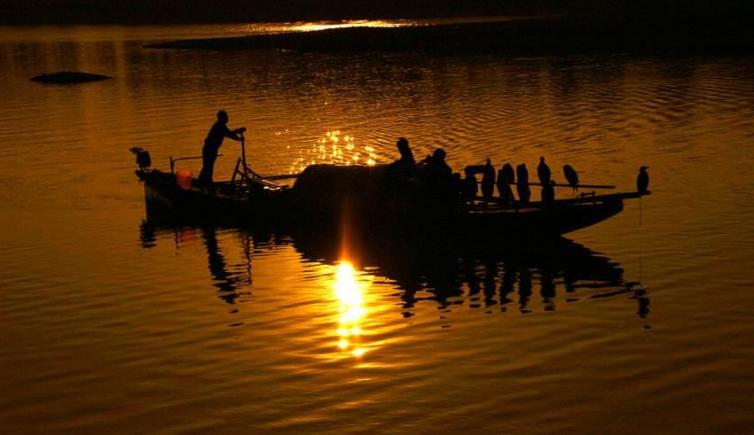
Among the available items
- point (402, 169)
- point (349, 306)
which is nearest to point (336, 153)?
point (402, 169)

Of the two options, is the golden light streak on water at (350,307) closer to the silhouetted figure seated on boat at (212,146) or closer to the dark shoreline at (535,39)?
the silhouetted figure seated on boat at (212,146)

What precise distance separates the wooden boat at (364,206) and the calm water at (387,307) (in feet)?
2.07

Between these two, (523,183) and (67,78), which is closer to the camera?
(523,183)

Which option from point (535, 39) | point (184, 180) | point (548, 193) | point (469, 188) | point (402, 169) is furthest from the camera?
point (535, 39)

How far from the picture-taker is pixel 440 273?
2169 cm

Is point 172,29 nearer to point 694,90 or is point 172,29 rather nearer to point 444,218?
point 694,90

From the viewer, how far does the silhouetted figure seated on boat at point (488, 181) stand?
23.9 meters

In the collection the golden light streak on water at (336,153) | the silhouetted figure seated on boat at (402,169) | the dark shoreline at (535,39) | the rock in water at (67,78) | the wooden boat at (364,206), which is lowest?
the wooden boat at (364,206)

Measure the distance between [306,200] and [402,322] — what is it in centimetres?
859

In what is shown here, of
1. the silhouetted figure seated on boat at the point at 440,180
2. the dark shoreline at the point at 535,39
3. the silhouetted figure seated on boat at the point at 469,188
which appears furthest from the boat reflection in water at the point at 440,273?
the dark shoreline at the point at 535,39

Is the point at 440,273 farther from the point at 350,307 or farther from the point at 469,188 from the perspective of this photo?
the point at 350,307

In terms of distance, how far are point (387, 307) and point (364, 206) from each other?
6.22 m

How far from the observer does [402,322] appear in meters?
18.1

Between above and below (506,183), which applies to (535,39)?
above
